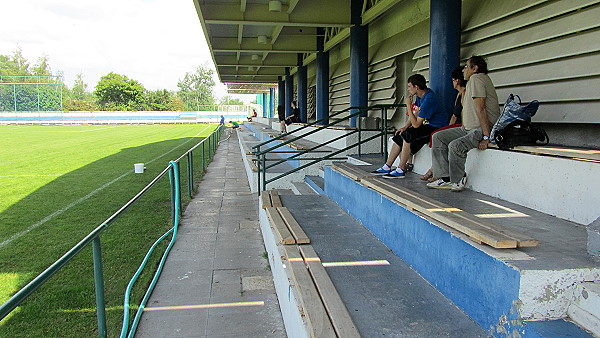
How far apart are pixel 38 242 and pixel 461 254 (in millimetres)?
5806

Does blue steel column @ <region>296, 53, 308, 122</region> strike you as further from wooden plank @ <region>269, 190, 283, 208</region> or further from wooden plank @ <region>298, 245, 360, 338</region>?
wooden plank @ <region>298, 245, 360, 338</region>

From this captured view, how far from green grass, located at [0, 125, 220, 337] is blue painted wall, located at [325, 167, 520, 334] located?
7.99 ft

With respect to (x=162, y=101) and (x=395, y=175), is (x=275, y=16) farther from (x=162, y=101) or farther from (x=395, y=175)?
(x=162, y=101)

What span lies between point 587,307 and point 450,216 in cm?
114

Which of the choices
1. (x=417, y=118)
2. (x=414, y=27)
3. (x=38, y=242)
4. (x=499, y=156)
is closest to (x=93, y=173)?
(x=38, y=242)

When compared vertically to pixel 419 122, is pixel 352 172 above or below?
below

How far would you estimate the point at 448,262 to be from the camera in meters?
3.12

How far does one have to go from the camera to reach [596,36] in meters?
4.55

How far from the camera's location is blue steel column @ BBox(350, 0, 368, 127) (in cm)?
1105

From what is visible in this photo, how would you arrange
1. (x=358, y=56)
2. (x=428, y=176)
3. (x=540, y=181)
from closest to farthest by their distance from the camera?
(x=540, y=181), (x=428, y=176), (x=358, y=56)

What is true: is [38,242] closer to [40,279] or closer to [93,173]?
[40,279]

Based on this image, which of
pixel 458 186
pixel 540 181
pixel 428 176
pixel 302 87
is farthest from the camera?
pixel 302 87

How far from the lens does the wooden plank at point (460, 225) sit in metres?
2.67

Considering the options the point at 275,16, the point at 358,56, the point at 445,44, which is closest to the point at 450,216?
the point at 445,44
